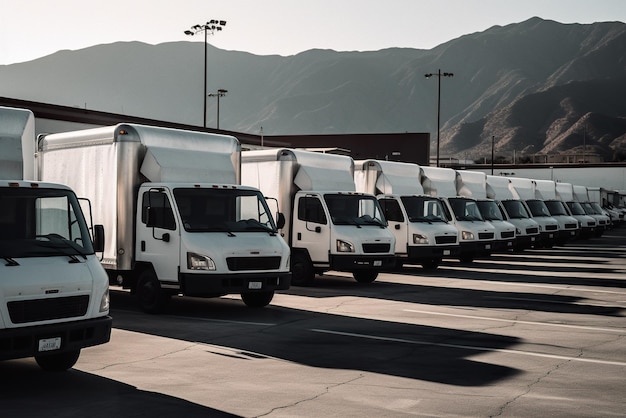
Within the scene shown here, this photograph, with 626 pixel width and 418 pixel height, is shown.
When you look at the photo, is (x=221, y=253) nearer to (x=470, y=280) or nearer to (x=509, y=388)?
(x=509, y=388)

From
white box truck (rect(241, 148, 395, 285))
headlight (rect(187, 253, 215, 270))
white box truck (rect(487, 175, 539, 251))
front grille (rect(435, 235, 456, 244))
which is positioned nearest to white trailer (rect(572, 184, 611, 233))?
white box truck (rect(487, 175, 539, 251))

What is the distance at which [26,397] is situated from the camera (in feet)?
27.3

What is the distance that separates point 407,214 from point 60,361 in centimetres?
1541

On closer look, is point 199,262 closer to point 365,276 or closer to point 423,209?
point 365,276

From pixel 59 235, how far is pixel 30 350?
1578mm

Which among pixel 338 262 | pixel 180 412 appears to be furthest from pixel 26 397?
pixel 338 262

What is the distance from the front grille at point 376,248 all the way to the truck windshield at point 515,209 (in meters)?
15.7

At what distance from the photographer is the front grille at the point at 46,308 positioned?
8406 millimetres

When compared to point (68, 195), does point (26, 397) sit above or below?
below

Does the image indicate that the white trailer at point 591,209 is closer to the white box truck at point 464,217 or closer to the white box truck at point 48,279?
the white box truck at point 464,217

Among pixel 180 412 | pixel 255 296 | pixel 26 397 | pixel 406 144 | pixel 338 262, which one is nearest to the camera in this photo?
pixel 180 412

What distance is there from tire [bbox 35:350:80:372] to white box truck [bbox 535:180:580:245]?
31.6 meters

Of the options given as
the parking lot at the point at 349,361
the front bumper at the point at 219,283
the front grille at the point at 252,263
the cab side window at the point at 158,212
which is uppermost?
the cab side window at the point at 158,212

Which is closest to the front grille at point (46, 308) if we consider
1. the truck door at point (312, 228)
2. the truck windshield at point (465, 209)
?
the truck door at point (312, 228)
